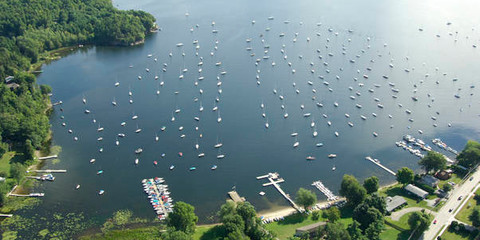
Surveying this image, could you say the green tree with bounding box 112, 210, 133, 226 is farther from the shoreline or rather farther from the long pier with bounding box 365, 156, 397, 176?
the long pier with bounding box 365, 156, 397, 176

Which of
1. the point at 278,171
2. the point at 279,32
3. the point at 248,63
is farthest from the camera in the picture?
the point at 279,32

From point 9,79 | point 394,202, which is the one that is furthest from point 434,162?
point 9,79

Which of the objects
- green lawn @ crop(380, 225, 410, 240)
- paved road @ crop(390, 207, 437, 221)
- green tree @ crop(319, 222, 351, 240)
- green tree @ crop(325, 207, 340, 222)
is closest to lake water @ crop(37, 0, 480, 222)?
green tree @ crop(325, 207, 340, 222)

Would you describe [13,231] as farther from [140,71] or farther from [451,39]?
[451,39]

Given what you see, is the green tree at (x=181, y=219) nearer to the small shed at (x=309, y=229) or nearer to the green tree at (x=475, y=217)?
the small shed at (x=309, y=229)

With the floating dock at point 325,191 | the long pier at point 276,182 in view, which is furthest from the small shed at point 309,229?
the floating dock at point 325,191

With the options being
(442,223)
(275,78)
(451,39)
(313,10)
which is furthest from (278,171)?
(313,10)
